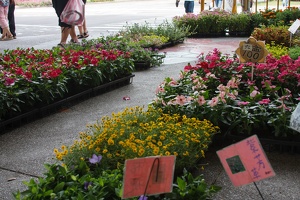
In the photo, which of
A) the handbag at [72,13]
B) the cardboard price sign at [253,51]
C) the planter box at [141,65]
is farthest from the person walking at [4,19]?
the cardboard price sign at [253,51]

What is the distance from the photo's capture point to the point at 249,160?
2635mm

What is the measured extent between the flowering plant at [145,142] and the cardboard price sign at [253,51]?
4.19 feet

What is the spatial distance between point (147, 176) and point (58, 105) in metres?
3.90

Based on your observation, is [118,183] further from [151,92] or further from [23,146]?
[151,92]

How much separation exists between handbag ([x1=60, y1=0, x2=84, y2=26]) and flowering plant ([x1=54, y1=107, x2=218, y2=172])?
22.3ft

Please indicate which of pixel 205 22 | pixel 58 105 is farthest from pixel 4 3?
pixel 58 105

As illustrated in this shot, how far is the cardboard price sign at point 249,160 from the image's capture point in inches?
103

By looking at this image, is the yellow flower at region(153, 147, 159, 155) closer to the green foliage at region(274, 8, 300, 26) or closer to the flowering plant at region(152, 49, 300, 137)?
the flowering plant at region(152, 49, 300, 137)

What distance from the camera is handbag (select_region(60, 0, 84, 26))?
10.8 meters

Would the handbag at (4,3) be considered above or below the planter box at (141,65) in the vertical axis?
above

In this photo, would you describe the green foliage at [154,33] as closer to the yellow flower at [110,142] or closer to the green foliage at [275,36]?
the green foliage at [275,36]

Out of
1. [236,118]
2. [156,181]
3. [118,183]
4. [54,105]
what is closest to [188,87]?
[236,118]

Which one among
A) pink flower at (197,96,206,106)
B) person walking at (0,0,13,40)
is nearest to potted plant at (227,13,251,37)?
person walking at (0,0,13,40)

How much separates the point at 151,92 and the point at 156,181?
4631mm
